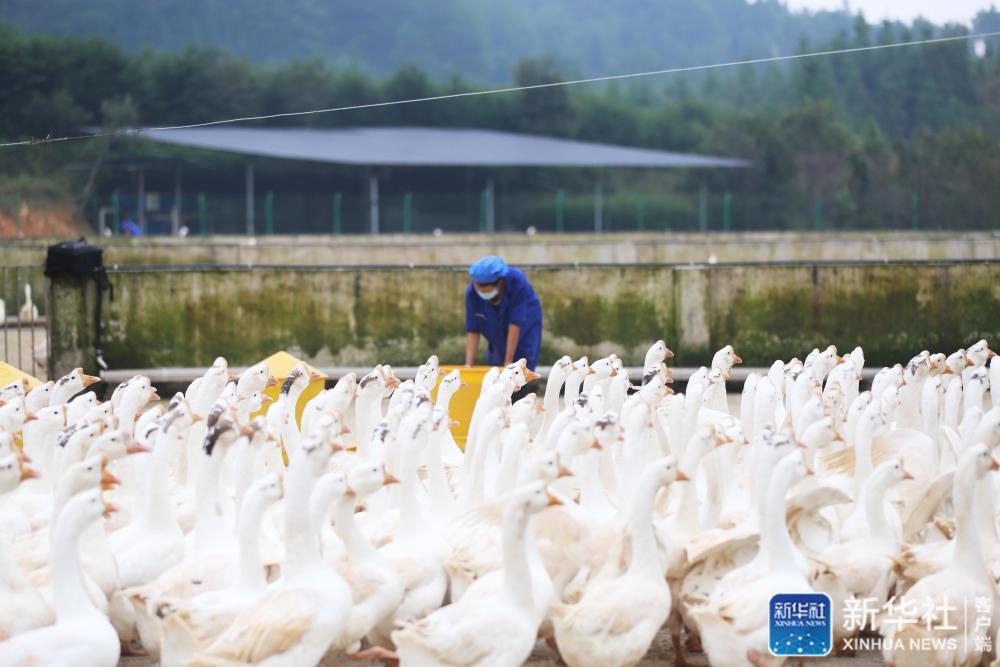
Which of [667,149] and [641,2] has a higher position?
[641,2]

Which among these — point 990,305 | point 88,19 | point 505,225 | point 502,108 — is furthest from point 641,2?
point 990,305

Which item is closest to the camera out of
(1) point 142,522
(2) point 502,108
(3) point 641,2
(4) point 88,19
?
(1) point 142,522

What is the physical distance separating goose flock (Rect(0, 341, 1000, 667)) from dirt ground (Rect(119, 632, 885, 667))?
0.08 metres

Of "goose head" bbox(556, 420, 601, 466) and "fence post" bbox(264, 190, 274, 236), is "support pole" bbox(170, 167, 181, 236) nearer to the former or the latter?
"fence post" bbox(264, 190, 274, 236)

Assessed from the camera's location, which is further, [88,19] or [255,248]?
[88,19]

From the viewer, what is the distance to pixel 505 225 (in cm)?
4962

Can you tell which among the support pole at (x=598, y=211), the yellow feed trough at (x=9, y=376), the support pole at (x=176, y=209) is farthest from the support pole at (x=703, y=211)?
the yellow feed trough at (x=9, y=376)

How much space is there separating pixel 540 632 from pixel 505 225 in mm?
43888

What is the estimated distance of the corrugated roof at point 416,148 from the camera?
44.4 meters

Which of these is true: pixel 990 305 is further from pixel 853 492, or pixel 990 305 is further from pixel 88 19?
pixel 88 19

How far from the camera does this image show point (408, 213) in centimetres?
4391

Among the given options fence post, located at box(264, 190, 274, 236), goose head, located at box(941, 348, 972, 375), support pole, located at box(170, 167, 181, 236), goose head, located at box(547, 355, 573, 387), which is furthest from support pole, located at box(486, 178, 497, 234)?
goose head, located at box(547, 355, 573, 387)

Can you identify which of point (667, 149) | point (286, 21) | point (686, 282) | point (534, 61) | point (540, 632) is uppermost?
point (286, 21)
